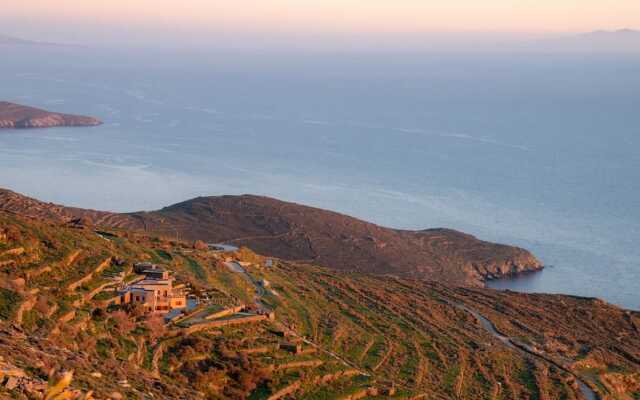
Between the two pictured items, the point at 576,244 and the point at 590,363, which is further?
the point at 576,244

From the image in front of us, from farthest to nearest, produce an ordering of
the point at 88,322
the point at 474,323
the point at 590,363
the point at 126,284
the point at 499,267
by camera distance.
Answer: the point at 499,267 → the point at 474,323 → the point at 590,363 → the point at 126,284 → the point at 88,322

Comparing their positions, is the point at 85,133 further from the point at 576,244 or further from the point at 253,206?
the point at 576,244

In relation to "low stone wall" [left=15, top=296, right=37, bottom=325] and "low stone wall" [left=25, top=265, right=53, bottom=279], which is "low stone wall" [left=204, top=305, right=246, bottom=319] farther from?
"low stone wall" [left=15, top=296, right=37, bottom=325]

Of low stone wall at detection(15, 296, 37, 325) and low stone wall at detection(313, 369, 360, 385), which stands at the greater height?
low stone wall at detection(15, 296, 37, 325)

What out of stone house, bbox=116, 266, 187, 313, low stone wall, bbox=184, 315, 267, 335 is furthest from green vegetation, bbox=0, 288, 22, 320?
low stone wall, bbox=184, 315, 267, 335

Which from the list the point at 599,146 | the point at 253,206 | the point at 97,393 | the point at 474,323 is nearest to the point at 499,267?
the point at 253,206

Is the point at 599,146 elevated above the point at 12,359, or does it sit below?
below
